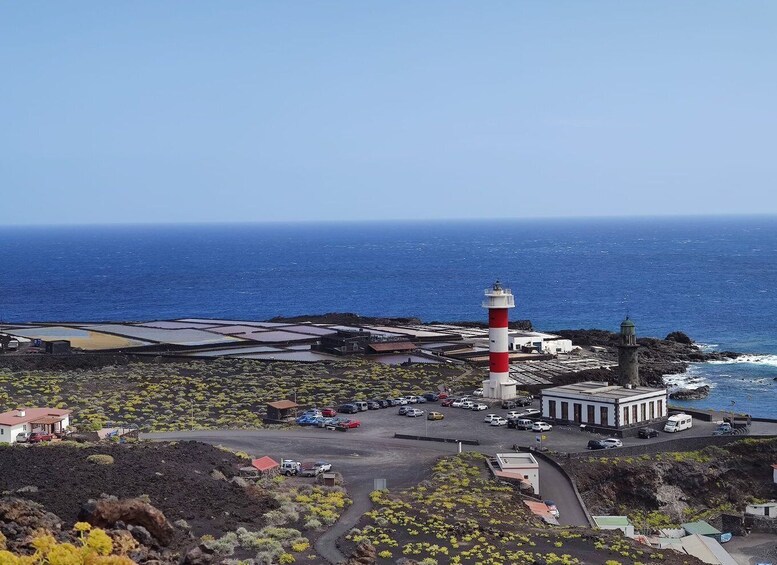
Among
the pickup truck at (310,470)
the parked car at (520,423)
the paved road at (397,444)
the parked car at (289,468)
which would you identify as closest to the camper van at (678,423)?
the paved road at (397,444)

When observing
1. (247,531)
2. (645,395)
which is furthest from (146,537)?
(645,395)

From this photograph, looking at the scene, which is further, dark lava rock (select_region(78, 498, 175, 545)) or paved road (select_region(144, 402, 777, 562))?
paved road (select_region(144, 402, 777, 562))

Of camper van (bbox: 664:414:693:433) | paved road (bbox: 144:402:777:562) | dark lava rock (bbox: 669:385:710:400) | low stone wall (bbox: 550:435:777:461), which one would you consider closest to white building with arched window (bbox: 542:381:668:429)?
paved road (bbox: 144:402:777:562)

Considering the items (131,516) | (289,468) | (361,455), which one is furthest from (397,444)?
(131,516)

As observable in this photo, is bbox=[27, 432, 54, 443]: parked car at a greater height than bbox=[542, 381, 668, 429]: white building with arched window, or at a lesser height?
greater

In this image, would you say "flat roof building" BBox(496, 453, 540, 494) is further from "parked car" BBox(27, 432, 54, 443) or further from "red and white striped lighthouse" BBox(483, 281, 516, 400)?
"parked car" BBox(27, 432, 54, 443)
